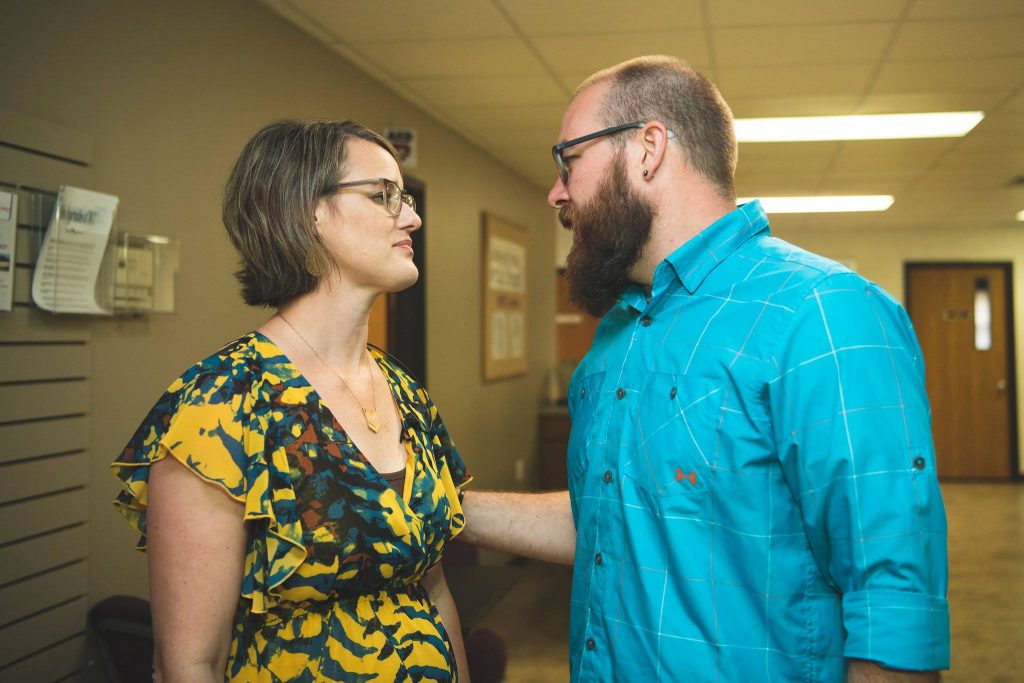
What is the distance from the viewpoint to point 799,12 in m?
3.19

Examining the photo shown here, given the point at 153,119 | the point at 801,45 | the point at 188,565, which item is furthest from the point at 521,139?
the point at 188,565

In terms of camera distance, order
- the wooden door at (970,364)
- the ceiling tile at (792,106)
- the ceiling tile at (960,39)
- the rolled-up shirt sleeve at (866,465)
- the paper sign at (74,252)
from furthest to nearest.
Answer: the wooden door at (970,364) < the ceiling tile at (792,106) < the ceiling tile at (960,39) < the paper sign at (74,252) < the rolled-up shirt sleeve at (866,465)

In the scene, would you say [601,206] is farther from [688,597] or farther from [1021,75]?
[1021,75]

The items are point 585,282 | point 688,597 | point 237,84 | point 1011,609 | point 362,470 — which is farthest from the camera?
point 1011,609

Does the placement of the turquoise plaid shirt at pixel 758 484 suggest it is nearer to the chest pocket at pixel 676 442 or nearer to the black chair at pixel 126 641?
the chest pocket at pixel 676 442

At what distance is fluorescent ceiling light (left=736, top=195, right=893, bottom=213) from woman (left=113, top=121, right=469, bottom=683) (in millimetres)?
6317

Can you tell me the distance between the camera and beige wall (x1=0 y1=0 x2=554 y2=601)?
2158 millimetres

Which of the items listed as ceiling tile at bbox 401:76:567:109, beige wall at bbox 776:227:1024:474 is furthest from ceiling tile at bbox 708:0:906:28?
beige wall at bbox 776:227:1024:474

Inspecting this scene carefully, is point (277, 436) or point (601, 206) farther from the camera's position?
point (601, 206)

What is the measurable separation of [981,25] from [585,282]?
8.69 feet

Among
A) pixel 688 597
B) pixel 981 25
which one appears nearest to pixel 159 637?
pixel 688 597

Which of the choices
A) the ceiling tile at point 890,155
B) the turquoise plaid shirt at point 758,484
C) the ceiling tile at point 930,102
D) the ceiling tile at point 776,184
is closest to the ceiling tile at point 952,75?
the ceiling tile at point 930,102

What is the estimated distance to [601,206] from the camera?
149 cm

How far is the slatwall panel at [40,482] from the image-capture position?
2.04 meters
